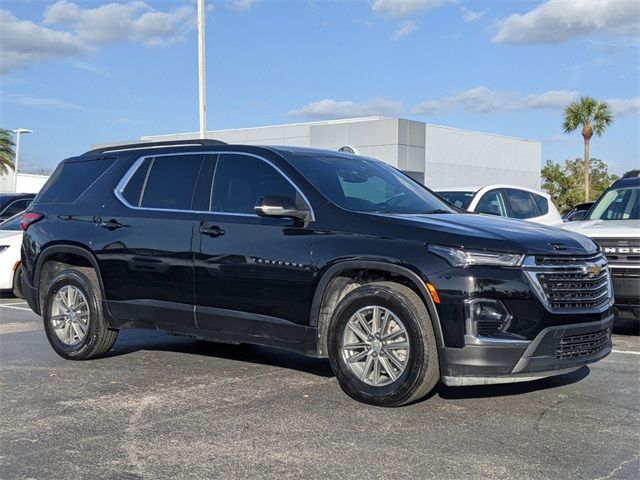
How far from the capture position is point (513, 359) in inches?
196

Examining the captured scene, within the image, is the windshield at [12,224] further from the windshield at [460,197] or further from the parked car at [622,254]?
the parked car at [622,254]

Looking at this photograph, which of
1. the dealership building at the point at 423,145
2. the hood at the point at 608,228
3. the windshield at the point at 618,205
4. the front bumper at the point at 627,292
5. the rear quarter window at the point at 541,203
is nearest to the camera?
the front bumper at the point at 627,292

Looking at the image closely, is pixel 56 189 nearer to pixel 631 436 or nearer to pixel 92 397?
pixel 92 397

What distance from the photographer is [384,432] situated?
15.6 ft

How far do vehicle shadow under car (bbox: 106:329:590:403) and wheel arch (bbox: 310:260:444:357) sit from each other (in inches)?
32.6

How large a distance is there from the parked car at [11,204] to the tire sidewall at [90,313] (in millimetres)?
10332

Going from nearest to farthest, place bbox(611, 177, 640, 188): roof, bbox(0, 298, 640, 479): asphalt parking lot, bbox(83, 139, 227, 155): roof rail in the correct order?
bbox(0, 298, 640, 479): asphalt parking lot, bbox(83, 139, 227, 155): roof rail, bbox(611, 177, 640, 188): roof

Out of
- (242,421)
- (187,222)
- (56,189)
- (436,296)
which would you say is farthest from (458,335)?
(56,189)

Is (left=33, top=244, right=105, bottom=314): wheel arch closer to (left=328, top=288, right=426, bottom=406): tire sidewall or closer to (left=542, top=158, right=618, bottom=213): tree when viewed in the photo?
(left=328, top=288, right=426, bottom=406): tire sidewall

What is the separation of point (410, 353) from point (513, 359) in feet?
2.18

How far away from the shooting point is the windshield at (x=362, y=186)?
5948 mm

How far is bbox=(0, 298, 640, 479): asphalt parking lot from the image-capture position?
13.6 feet

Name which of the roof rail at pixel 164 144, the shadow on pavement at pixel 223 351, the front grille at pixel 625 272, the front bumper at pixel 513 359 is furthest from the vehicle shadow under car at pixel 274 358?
the roof rail at pixel 164 144

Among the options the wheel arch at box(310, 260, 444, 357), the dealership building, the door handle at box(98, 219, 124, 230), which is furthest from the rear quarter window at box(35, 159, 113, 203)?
the dealership building
